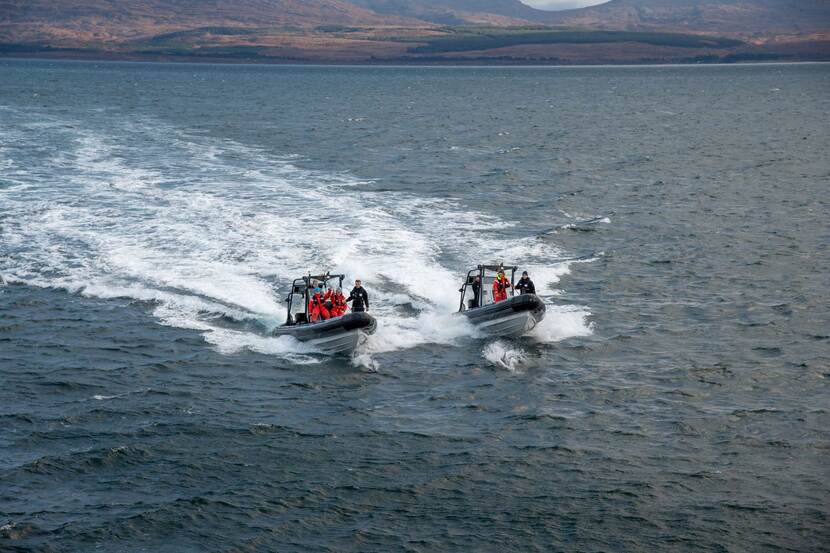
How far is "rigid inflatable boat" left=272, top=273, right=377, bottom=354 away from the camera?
2833 centimetres

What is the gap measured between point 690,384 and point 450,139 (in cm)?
6109

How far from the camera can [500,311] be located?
30.1 metres

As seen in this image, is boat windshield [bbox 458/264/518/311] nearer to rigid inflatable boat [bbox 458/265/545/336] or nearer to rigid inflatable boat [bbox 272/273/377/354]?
rigid inflatable boat [bbox 458/265/545/336]

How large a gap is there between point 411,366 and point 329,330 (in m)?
2.70

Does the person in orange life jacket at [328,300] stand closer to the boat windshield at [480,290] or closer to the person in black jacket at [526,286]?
the boat windshield at [480,290]

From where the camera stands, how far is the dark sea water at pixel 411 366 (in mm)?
20016

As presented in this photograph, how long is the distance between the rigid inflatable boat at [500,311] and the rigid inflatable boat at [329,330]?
380 centimetres

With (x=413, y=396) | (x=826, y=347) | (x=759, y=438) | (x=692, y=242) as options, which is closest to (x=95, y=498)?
(x=413, y=396)

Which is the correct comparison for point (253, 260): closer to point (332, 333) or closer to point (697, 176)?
point (332, 333)

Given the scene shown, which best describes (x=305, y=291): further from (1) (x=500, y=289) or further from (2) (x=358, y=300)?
(1) (x=500, y=289)

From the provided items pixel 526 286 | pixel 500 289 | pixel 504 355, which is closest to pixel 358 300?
pixel 504 355

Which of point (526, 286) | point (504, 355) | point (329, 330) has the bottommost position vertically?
point (504, 355)

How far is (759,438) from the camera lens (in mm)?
23484

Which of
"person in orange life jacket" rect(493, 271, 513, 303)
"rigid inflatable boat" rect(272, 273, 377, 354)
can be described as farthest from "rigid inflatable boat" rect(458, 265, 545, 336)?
"rigid inflatable boat" rect(272, 273, 377, 354)
